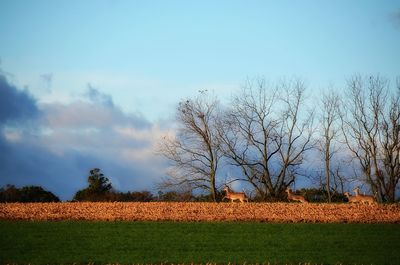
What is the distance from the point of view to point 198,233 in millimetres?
26234

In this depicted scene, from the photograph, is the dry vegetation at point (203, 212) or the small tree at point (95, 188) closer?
the dry vegetation at point (203, 212)

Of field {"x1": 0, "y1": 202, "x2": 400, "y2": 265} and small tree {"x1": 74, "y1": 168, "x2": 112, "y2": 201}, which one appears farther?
small tree {"x1": 74, "y1": 168, "x2": 112, "y2": 201}

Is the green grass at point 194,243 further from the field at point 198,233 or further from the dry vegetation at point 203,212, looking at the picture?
the dry vegetation at point 203,212

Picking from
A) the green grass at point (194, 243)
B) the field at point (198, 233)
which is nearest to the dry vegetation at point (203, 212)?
the field at point (198, 233)

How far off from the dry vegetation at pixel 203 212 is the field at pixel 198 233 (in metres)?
0.05

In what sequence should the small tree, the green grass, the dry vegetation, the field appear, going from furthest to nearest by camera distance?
the small tree
the dry vegetation
the field
the green grass

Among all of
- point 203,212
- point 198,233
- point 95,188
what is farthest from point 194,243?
point 95,188

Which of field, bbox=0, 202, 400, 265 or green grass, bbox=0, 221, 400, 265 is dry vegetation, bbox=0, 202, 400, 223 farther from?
green grass, bbox=0, 221, 400, 265

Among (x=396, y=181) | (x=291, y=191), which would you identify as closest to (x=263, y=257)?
(x=291, y=191)

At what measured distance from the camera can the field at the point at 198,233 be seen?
808 inches

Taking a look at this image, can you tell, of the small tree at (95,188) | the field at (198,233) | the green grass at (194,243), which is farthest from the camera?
the small tree at (95,188)

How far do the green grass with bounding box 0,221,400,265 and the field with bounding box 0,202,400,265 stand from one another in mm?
35

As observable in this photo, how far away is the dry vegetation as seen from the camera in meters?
31.5

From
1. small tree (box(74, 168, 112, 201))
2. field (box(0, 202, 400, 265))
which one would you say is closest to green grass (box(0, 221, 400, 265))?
field (box(0, 202, 400, 265))
